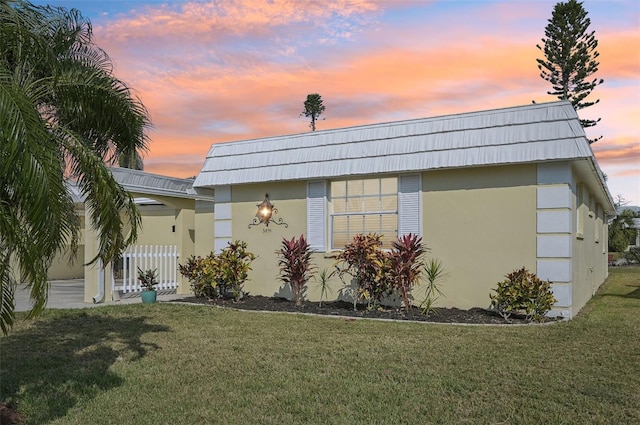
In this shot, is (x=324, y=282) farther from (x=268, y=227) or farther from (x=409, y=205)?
(x=409, y=205)

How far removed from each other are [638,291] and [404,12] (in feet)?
33.3

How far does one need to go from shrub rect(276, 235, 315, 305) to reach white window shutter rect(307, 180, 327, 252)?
13.6 inches

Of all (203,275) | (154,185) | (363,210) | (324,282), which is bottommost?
(324,282)

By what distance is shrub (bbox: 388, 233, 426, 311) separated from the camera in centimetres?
967

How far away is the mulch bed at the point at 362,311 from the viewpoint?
928cm

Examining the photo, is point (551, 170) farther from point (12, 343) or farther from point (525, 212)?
point (12, 343)

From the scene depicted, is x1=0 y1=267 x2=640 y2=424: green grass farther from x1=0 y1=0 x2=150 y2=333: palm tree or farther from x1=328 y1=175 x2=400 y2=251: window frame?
x1=328 y1=175 x2=400 y2=251: window frame

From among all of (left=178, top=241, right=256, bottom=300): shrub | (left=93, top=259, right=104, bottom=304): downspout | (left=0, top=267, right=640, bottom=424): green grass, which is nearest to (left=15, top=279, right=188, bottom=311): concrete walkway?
(left=93, top=259, right=104, bottom=304): downspout

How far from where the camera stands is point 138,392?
541cm

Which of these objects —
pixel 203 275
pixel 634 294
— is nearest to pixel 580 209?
pixel 634 294

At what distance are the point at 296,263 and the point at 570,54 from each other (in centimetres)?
1974

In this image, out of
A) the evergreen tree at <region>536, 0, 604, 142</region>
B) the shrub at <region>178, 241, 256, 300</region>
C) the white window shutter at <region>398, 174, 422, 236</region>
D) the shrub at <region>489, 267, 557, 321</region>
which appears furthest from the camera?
the evergreen tree at <region>536, 0, 604, 142</region>

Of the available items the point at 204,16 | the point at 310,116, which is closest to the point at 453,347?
the point at 204,16

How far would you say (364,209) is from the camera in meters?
11.5
